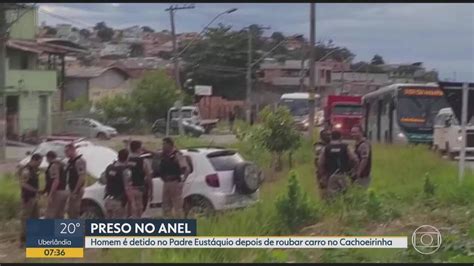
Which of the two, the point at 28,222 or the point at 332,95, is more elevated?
the point at 332,95

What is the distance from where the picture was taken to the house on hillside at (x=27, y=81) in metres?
6.10

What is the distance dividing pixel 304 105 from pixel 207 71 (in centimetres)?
74

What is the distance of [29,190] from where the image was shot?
6113 mm

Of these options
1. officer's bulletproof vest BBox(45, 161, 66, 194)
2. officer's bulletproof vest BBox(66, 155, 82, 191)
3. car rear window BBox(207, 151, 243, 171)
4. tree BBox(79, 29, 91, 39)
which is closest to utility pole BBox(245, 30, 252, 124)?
car rear window BBox(207, 151, 243, 171)

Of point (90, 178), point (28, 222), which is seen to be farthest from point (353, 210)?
point (28, 222)

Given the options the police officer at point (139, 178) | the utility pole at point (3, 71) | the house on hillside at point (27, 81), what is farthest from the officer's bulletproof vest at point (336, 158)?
the utility pole at point (3, 71)

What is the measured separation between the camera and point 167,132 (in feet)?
20.2

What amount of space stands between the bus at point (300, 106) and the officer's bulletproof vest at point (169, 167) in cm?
86

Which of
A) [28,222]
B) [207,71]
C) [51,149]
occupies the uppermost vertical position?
[207,71]

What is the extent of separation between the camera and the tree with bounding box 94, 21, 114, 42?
6082 millimetres

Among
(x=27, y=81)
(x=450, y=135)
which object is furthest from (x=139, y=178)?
(x=450, y=135)

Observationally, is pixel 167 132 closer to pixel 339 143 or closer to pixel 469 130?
pixel 339 143

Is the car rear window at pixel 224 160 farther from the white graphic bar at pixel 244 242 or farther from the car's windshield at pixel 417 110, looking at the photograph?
the car's windshield at pixel 417 110

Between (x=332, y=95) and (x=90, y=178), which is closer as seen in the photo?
(x=90, y=178)
